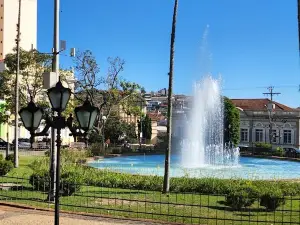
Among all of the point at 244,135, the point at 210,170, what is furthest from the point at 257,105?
the point at 210,170

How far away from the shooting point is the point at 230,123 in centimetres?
6028

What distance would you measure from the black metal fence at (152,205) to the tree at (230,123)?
45.0 m

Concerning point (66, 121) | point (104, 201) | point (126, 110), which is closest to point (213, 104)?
point (126, 110)

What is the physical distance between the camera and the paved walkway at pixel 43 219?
440 inches

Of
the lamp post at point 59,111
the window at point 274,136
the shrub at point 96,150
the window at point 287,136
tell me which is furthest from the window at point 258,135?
the lamp post at point 59,111

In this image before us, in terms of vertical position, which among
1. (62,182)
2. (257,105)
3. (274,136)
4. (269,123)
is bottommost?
(62,182)

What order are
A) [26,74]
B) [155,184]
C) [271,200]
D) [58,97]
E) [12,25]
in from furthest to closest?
[12,25]
[26,74]
[155,184]
[271,200]
[58,97]

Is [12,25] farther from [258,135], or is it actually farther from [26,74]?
[258,135]

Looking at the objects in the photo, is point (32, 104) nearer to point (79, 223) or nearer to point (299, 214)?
point (79, 223)

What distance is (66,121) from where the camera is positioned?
774 centimetres

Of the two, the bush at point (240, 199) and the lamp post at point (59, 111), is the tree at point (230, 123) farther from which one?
the lamp post at point (59, 111)

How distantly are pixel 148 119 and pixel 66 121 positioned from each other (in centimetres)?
6909

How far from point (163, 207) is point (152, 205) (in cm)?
37

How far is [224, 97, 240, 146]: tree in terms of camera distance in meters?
60.2
